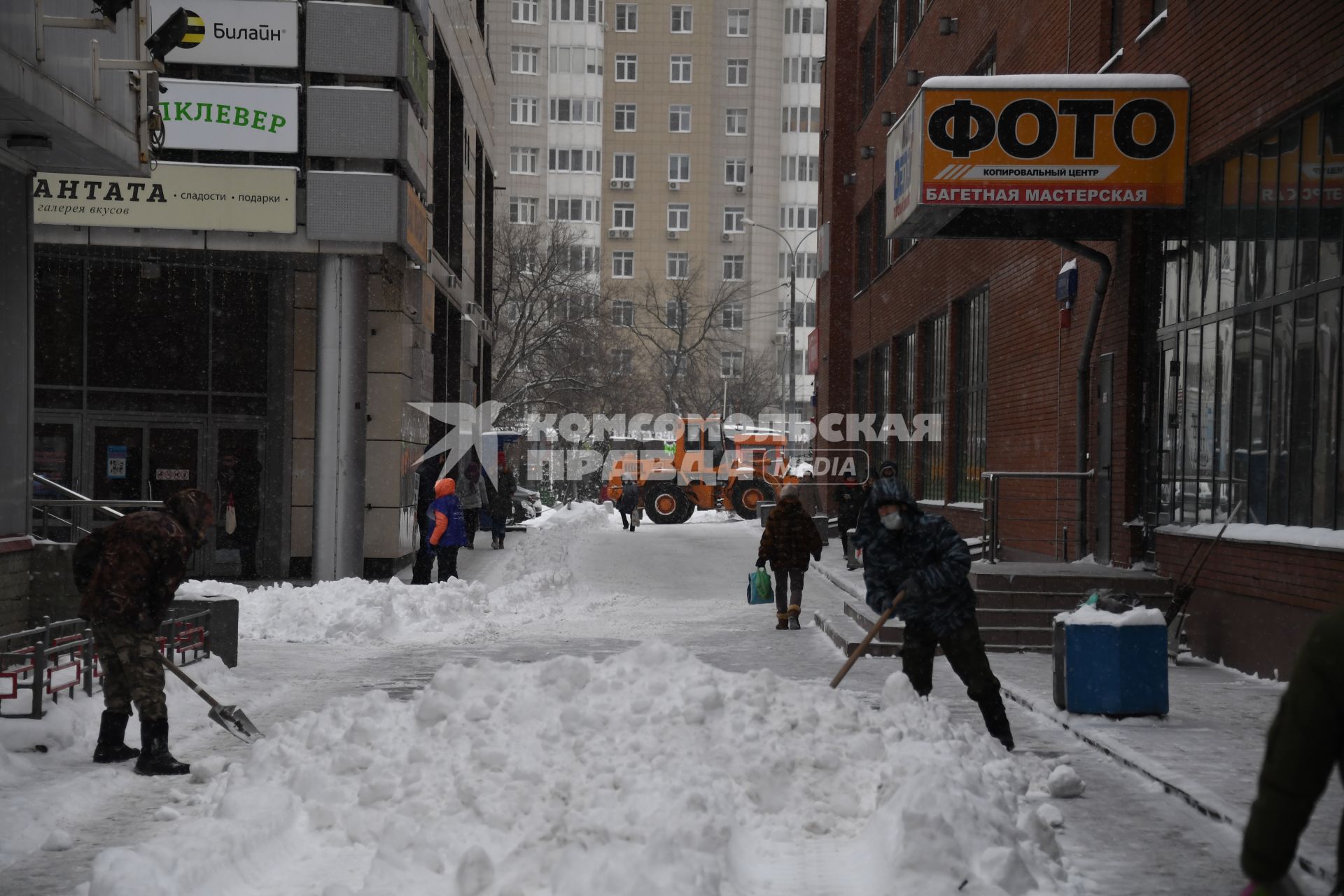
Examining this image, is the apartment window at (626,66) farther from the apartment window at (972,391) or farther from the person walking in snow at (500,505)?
the apartment window at (972,391)

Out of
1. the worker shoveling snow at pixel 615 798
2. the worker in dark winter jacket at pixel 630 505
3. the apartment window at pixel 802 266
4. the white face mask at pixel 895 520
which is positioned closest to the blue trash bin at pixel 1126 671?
the worker shoveling snow at pixel 615 798

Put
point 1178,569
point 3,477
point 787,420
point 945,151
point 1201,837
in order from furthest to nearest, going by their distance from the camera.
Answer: point 787,420 < point 945,151 < point 1178,569 < point 3,477 < point 1201,837

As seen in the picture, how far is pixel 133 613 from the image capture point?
7926 mm

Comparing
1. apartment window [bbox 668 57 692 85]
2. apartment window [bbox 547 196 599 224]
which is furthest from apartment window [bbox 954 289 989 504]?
apartment window [bbox 668 57 692 85]

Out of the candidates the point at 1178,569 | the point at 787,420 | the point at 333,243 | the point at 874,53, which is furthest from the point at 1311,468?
the point at 787,420

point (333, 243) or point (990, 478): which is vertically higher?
point (333, 243)

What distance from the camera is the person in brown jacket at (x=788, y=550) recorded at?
16.0m

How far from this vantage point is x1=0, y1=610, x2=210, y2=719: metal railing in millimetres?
8852

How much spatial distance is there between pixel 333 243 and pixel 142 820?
1336 centimetres

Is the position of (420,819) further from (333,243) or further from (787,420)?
(787,420)

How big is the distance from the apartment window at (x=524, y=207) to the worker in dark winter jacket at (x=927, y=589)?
244 feet

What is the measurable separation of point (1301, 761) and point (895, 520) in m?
5.64

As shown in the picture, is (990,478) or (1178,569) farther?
(990,478)

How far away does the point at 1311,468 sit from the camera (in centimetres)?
1124
